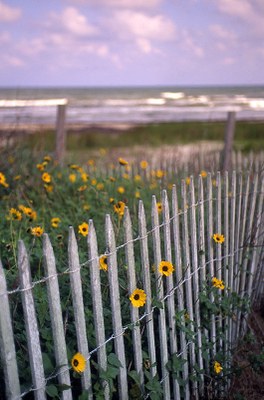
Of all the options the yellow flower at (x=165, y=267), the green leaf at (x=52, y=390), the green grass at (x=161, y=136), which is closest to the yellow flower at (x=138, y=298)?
the yellow flower at (x=165, y=267)

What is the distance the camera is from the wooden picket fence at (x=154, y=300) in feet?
6.01

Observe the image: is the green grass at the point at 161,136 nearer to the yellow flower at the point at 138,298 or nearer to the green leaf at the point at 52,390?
the yellow flower at the point at 138,298

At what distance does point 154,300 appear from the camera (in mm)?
2488

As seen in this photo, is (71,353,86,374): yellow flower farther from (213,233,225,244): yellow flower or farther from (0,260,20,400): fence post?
(213,233,225,244): yellow flower

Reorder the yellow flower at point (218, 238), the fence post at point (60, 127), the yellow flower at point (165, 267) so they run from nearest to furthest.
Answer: the yellow flower at point (165, 267)
the yellow flower at point (218, 238)
the fence post at point (60, 127)

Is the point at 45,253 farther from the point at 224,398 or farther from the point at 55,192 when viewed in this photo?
the point at 55,192

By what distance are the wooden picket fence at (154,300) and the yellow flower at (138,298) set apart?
0.06m

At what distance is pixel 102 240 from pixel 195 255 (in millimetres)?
871

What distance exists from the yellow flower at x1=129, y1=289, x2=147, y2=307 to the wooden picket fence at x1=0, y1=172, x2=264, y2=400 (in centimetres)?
6

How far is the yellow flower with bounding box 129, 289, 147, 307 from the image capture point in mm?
2268

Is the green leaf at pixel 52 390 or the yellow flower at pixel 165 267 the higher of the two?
the yellow flower at pixel 165 267

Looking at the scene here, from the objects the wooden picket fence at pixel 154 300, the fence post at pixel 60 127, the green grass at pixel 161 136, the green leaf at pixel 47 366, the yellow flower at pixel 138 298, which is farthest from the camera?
the green grass at pixel 161 136

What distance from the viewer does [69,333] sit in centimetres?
259

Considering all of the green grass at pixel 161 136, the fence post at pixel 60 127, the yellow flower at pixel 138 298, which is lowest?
the green grass at pixel 161 136
